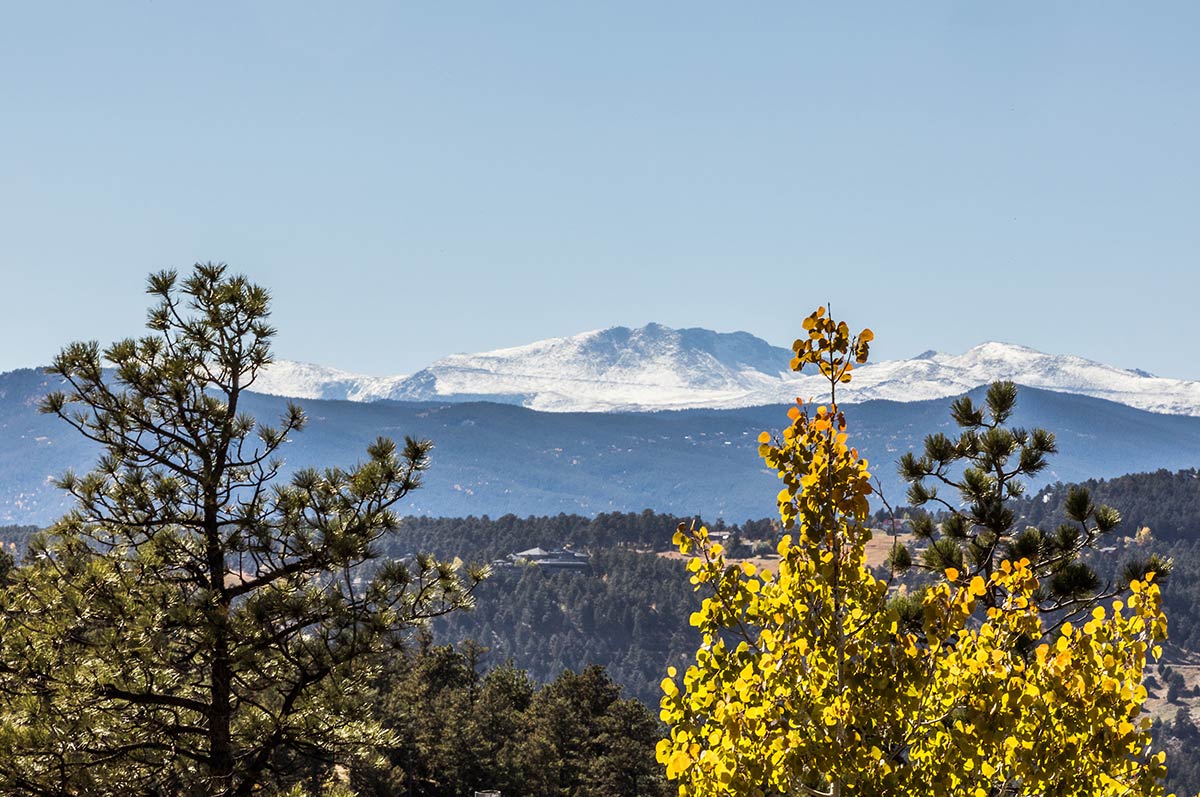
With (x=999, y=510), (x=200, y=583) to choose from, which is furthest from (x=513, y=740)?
(x=200, y=583)

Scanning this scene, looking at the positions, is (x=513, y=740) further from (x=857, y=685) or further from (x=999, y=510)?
(x=857, y=685)

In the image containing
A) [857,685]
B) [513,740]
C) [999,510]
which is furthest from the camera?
[513,740]

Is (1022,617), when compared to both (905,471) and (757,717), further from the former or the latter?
(905,471)

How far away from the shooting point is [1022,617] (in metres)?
7.66

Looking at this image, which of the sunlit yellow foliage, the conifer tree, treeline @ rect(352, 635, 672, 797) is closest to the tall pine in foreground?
the sunlit yellow foliage

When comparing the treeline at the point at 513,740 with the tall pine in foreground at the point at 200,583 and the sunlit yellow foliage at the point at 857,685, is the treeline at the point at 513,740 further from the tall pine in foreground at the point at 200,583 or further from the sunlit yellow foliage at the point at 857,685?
the sunlit yellow foliage at the point at 857,685

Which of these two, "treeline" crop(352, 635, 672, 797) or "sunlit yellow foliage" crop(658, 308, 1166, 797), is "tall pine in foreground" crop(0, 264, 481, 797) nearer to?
"sunlit yellow foliage" crop(658, 308, 1166, 797)

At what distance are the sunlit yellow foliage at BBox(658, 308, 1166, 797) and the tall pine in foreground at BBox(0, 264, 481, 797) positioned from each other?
25.9ft

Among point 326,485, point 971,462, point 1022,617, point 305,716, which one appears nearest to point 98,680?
point 305,716

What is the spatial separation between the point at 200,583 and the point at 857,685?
9.96m

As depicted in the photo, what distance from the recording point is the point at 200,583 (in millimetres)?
15031

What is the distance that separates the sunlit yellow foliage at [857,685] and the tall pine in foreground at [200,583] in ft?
25.9

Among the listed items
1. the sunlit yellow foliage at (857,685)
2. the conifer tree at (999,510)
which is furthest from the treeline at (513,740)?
the sunlit yellow foliage at (857,685)

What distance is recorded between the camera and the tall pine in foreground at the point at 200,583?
13914mm
